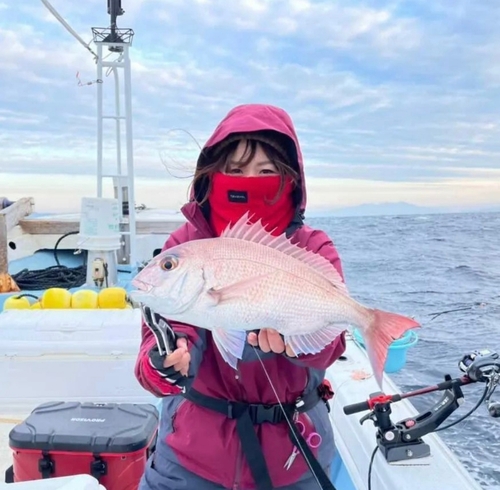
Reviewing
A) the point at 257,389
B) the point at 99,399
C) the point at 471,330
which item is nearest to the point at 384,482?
the point at 257,389

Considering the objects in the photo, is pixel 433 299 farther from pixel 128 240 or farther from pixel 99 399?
pixel 99 399

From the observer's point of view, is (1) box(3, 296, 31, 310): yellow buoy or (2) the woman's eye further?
(1) box(3, 296, 31, 310): yellow buoy

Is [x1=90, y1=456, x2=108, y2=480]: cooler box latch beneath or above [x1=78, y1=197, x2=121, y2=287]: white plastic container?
beneath

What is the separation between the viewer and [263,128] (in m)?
1.89

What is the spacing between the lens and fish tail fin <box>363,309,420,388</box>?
5.11ft

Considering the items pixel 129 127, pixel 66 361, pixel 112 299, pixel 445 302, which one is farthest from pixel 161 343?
pixel 445 302

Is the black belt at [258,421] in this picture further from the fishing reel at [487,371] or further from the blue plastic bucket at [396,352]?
the blue plastic bucket at [396,352]

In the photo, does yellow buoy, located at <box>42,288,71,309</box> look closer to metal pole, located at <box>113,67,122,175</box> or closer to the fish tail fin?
the fish tail fin

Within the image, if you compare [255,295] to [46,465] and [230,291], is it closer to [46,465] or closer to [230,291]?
[230,291]

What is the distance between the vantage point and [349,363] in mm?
3662

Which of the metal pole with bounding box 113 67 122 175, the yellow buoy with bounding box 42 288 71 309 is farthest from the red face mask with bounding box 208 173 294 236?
the metal pole with bounding box 113 67 122 175

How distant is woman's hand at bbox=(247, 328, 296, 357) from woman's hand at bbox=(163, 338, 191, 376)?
21cm

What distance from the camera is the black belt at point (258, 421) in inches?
70.0

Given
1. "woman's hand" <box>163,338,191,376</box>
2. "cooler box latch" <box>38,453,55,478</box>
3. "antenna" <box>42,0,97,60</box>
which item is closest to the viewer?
"woman's hand" <box>163,338,191,376</box>
